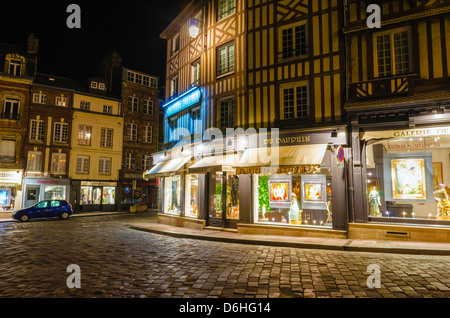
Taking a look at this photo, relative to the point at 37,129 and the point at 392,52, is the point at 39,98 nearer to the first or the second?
the point at 37,129

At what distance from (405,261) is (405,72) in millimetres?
7155

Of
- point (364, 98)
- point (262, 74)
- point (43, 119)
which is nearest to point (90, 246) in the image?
point (262, 74)

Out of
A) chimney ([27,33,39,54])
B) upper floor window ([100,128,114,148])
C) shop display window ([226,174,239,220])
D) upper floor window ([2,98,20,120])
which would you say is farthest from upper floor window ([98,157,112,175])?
shop display window ([226,174,239,220])

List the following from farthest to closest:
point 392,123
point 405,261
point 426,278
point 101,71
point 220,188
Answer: point 101,71 → point 220,188 → point 392,123 → point 405,261 → point 426,278

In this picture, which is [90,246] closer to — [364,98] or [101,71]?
[364,98]

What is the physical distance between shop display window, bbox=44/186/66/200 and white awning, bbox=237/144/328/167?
23074mm

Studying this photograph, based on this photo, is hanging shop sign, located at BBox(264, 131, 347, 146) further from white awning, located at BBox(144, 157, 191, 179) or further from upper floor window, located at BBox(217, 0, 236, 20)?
upper floor window, located at BBox(217, 0, 236, 20)

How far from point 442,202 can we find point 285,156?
5.66 meters

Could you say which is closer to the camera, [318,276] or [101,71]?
[318,276]

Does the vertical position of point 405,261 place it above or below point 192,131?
below

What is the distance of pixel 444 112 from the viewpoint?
33.0ft

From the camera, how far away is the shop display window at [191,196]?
15789 mm

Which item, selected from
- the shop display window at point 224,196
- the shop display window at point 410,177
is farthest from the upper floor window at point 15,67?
the shop display window at point 410,177

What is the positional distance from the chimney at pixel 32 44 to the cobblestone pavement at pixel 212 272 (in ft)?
85.3
